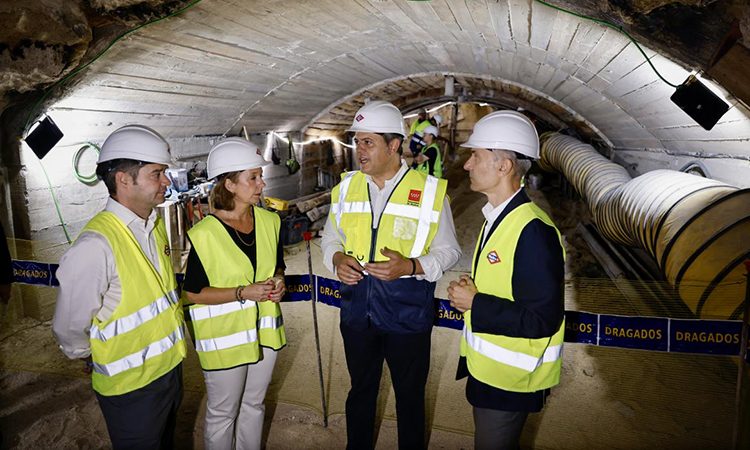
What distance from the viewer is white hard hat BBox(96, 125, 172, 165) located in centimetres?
202

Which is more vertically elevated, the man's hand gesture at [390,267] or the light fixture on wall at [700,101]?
the light fixture on wall at [700,101]

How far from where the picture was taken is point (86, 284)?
1.80 meters

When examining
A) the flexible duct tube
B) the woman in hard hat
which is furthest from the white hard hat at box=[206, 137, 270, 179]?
the flexible duct tube

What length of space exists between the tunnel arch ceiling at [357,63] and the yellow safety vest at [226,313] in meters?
2.46

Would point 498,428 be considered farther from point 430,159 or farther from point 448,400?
point 430,159

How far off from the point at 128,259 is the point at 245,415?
3.71 ft

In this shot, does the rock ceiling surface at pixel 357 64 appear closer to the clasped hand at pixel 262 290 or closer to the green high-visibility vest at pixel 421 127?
the green high-visibility vest at pixel 421 127

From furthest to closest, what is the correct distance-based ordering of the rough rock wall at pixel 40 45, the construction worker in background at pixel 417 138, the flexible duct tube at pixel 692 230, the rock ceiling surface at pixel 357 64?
the construction worker in background at pixel 417 138 < the rock ceiling surface at pixel 357 64 < the rough rock wall at pixel 40 45 < the flexible duct tube at pixel 692 230

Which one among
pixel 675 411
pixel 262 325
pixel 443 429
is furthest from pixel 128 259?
pixel 675 411

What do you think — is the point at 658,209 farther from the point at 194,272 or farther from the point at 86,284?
the point at 86,284

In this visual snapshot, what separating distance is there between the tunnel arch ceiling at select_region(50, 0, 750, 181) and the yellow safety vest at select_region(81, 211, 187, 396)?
103 inches

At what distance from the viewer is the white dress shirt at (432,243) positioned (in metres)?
2.36

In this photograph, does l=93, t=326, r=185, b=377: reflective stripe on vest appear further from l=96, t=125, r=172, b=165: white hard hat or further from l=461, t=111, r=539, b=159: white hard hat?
l=461, t=111, r=539, b=159: white hard hat

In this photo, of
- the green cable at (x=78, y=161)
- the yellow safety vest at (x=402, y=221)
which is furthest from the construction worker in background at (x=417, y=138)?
the yellow safety vest at (x=402, y=221)
